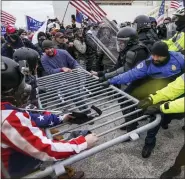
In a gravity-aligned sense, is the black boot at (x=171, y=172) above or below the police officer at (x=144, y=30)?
below

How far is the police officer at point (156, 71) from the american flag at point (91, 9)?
138 inches

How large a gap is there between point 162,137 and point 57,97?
164 centimetres

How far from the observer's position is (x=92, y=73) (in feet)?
11.7

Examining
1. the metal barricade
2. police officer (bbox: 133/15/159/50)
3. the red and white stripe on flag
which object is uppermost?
police officer (bbox: 133/15/159/50)

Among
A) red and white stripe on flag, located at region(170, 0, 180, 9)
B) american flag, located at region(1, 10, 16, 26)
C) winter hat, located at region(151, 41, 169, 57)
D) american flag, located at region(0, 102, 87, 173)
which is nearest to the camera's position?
american flag, located at region(0, 102, 87, 173)

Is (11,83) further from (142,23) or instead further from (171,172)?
(142,23)

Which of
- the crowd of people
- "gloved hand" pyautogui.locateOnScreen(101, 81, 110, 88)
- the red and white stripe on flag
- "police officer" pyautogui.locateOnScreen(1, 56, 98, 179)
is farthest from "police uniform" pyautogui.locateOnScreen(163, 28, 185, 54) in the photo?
the red and white stripe on flag

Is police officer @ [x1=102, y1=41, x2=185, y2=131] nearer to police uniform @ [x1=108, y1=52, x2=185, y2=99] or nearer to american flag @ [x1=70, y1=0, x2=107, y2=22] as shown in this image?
police uniform @ [x1=108, y1=52, x2=185, y2=99]

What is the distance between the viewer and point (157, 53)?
2.76 meters

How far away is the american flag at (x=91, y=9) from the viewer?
6.50 m

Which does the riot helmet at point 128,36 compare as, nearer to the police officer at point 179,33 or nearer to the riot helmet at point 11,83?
the police officer at point 179,33

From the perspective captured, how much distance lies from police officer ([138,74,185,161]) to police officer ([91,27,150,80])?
2.86 feet

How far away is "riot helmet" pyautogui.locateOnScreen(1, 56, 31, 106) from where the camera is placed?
1.64 m

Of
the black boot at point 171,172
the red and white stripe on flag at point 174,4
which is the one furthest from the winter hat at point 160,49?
the red and white stripe on flag at point 174,4
